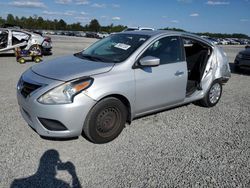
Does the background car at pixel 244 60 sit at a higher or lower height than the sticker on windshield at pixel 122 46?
lower

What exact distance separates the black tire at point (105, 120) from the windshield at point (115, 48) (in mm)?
755

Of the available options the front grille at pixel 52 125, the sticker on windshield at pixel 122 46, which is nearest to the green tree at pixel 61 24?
the sticker on windshield at pixel 122 46

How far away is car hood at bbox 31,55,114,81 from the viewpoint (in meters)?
3.49

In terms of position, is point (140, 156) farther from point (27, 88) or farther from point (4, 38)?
point (4, 38)

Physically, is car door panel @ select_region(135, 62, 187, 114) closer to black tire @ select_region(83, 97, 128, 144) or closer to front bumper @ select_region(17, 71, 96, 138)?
black tire @ select_region(83, 97, 128, 144)

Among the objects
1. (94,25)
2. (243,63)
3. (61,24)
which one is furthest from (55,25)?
(243,63)

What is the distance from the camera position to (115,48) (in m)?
4.40

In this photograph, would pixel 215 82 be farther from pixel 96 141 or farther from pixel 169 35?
pixel 96 141

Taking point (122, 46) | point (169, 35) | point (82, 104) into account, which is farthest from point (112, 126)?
point (169, 35)

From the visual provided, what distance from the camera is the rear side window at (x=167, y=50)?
4.25m

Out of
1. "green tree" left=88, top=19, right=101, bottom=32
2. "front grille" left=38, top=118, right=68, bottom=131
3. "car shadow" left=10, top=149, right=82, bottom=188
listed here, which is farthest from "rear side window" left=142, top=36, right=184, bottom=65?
"green tree" left=88, top=19, right=101, bottom=32

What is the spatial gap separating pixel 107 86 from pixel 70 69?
0.65m

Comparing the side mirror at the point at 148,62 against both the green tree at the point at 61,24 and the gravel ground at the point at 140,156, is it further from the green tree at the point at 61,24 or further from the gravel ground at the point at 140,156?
the green tree at the point at 61,24

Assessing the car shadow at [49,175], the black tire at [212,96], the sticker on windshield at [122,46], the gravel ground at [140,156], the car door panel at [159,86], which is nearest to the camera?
the car shadow at [49,175]
